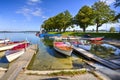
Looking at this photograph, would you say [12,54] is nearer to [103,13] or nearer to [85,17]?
[103,13]

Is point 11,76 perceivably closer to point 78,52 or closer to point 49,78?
point 49,78

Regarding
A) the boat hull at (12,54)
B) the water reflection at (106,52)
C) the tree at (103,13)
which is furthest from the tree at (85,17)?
the boat hull at (12,54)

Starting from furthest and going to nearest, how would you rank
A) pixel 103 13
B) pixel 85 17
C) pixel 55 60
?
pixel 85 17 < pixel 103 13 < pixel 55 60

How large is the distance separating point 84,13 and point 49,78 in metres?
61.6

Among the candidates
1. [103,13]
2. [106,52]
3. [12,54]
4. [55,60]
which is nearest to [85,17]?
[103,13]

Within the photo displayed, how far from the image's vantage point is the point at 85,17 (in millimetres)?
70875

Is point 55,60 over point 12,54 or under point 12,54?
under

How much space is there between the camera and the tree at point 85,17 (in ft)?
227

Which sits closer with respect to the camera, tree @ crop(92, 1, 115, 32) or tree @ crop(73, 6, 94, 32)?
tree @ crop(92, 1, 115, 32)

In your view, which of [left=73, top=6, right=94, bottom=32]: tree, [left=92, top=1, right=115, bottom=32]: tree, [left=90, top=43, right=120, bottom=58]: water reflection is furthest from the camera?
[left=73, top=6, right=94, bottom=32]: tree

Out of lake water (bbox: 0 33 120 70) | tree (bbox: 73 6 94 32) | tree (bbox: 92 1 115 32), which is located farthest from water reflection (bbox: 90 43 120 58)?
tree (bbox: 73 6 94 32)

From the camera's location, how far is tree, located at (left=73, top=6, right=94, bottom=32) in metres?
69.1

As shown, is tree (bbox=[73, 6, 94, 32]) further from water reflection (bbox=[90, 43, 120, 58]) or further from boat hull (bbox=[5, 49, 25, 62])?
boat hull (bbox=[5, 49, 25, 62])

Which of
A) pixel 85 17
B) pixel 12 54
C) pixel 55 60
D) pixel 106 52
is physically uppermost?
pixel 85 17
